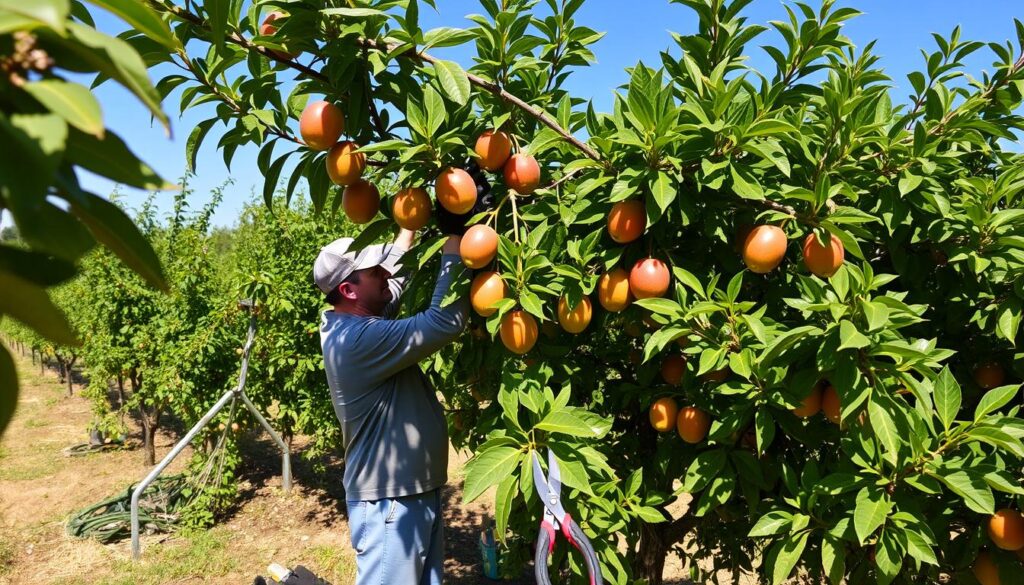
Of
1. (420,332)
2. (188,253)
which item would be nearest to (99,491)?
(188,253)

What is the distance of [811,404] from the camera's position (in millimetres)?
1505

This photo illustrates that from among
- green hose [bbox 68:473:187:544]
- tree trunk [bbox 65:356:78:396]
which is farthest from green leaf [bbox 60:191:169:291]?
tree trunk [bbox 65:356:78:396]

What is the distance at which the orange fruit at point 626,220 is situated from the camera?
1509mm

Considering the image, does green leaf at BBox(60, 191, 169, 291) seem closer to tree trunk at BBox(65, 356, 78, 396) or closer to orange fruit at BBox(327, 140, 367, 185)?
orange fruit at BBox(327, 140, 367, 185)

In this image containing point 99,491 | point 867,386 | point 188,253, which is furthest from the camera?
point 188,253

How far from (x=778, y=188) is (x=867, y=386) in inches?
20.1

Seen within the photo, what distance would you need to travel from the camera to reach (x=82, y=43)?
41 centimetres

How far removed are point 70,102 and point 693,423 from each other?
1.58 meters

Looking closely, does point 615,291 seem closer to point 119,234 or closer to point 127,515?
point 119,234

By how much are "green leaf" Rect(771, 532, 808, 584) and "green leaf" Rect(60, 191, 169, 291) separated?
1.47 metres

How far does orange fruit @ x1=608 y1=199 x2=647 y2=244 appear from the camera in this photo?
1.51m

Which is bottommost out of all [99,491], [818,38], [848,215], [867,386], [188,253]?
[99,491]

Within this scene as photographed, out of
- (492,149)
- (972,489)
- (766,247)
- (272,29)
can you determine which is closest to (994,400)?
(972,489)

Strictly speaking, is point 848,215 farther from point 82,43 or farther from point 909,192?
point 82,43
